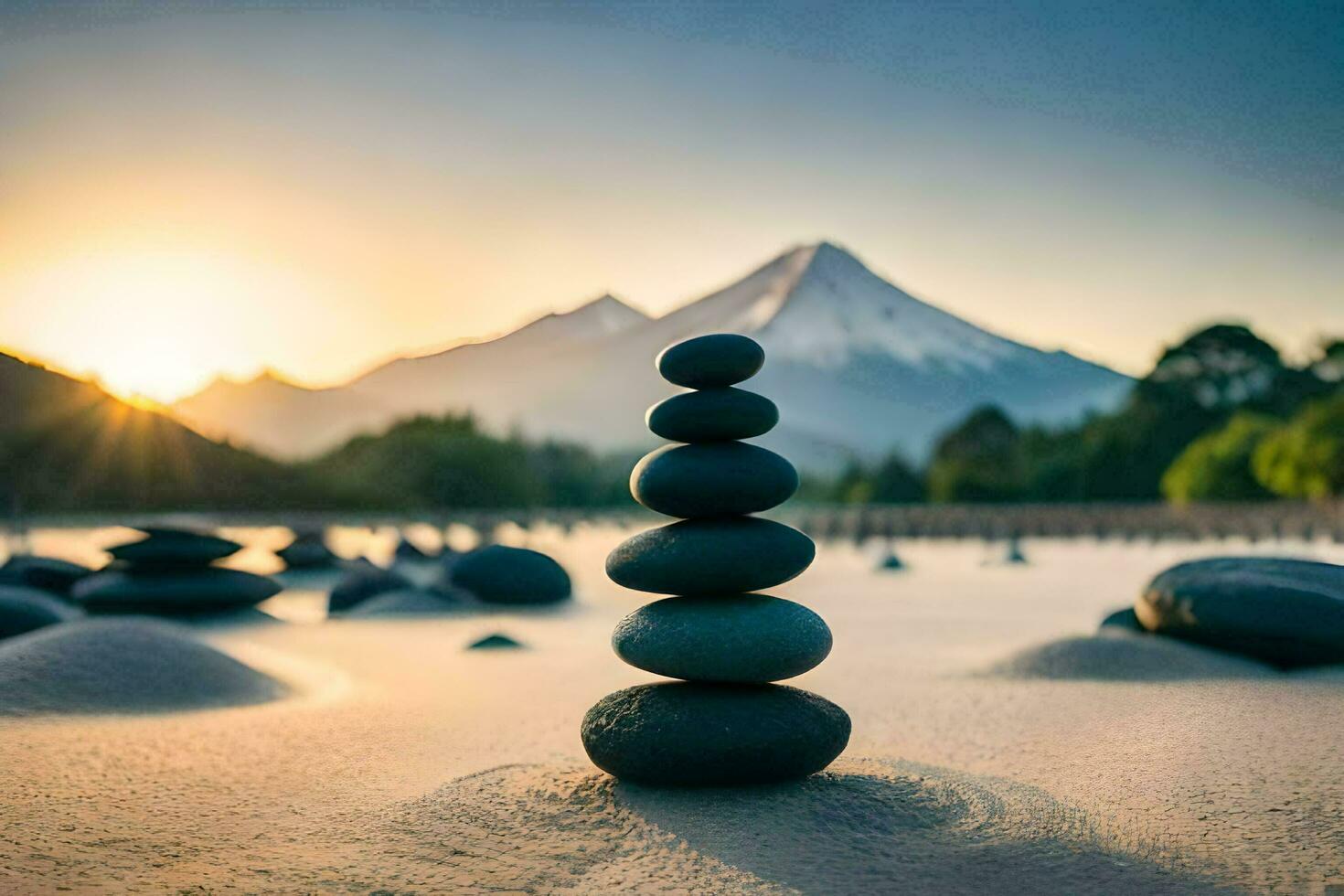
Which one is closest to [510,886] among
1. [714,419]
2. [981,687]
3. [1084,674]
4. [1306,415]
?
[714,419]

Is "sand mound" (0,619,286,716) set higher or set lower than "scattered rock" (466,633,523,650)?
lower

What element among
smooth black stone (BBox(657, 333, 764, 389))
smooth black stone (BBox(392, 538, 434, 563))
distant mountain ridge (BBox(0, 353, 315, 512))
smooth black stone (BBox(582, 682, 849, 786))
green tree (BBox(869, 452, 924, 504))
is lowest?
smooth black stone (BBox(582, 682, 849, 786))

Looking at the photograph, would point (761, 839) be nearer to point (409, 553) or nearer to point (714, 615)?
point (714, 615)

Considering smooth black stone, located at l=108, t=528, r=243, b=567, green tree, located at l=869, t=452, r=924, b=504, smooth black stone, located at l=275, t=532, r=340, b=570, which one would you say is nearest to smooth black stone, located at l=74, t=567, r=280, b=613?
smooth black stone, located at l=108, t=528, r=243, b=567

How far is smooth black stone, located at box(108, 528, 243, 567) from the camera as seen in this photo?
18.0m

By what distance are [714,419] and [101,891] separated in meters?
4.60

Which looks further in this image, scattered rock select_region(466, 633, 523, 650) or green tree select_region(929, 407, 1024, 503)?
green tree select_region(929, 407, 1024, 503)

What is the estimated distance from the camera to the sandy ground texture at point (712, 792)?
5.54 metres

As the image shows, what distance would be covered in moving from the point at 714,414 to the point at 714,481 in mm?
499

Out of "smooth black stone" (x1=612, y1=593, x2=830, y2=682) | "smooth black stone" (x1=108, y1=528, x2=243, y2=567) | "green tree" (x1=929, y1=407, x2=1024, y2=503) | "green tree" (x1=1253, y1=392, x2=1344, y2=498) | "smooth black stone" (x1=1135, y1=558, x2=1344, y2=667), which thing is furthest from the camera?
"green tree" (x1=929, y1=407, x2=1024, y2=503)

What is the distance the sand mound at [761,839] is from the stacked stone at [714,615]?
248 mm

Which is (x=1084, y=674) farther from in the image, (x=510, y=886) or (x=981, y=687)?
(x=510, y=886)

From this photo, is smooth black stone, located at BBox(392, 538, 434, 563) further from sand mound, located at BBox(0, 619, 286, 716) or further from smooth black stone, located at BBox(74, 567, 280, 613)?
sand mound, located at BBox(0, 619, 286, 716)

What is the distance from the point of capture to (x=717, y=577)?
23.4 ft
